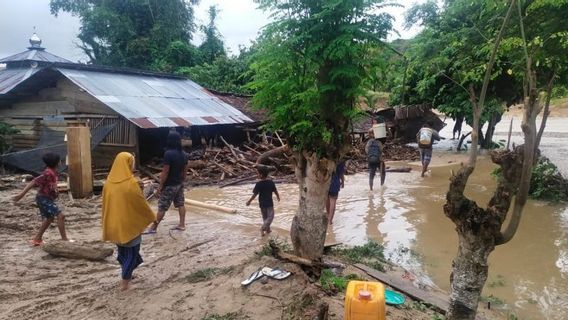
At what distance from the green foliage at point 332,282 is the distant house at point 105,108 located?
9354mm

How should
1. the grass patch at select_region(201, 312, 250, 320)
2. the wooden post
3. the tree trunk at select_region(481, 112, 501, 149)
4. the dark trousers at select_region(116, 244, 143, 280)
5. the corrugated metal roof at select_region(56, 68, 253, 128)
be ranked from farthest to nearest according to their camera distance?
the tree trunk at select_region(481, 112, 501, 149) → the corrugated metal roof at select_region(56, 68, 253, 128) → the wooden post → the dark trousers at select_region(116, 244, 143, 280) → the grass patch at select_region(201, 312, 250, 320)

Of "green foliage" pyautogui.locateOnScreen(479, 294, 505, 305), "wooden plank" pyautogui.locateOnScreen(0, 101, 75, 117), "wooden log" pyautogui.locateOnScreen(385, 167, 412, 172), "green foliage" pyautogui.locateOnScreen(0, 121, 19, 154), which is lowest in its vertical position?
"green foliage" pyautogui.locateOnScreen(479, 294, 505, 305)

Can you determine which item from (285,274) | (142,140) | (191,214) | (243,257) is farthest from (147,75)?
(285,274)

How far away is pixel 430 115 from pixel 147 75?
14842 millimetres

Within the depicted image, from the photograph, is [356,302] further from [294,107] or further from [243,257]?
[243,257]

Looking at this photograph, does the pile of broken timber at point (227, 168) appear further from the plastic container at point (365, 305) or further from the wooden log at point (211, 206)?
the plastic container at point (365, 305)

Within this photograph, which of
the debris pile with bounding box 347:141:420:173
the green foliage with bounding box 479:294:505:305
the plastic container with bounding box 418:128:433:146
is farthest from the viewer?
the debris pile with bounding box 347:141:420:173

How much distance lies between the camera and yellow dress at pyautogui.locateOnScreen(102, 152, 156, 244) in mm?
→ 4875

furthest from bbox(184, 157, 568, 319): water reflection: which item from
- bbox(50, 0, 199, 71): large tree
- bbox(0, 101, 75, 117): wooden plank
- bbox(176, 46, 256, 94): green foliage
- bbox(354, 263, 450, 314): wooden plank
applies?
bbox(50, 0, 199, 71): large tree

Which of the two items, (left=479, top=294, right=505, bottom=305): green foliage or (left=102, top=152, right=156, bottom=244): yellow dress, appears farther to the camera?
(left=479, top=294, right=505, bottom=305): green foliage

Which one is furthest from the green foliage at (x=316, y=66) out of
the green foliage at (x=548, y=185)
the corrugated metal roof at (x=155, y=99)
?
the corrugated metal roof at (x=155, y=99)

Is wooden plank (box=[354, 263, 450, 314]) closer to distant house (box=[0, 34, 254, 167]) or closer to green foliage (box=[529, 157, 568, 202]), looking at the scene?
green foliage (box=[529, 157, 568, 202])

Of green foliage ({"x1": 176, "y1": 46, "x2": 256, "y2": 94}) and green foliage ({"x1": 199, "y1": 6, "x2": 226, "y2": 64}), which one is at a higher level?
green foliage ({"x1": 199, "y1": 6, "x2": 226, "y2": 64})

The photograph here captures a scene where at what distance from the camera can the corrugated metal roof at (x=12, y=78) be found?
48.0 feet
